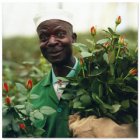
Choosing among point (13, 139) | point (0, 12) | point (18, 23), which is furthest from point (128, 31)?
point (13, 139)

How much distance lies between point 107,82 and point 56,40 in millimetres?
320

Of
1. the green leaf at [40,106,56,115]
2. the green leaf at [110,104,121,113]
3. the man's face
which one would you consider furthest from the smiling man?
the green leaf at [110,104,121,113]

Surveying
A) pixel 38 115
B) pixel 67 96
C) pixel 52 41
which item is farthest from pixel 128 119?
pixel 52 41

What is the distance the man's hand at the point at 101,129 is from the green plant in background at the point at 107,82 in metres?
0.03

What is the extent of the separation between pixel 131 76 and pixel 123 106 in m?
0.14

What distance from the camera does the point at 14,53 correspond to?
394 centimetres

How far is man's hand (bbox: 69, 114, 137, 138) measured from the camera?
5.73 feet

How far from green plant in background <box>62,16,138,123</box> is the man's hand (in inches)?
1.3

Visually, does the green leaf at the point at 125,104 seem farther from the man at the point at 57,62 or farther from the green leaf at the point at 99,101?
the man at the point at 57,62

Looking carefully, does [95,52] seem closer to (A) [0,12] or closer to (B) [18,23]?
(A) [0,12]

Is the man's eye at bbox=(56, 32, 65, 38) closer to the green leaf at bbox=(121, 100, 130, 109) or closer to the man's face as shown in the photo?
the man's face

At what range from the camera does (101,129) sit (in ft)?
5.75

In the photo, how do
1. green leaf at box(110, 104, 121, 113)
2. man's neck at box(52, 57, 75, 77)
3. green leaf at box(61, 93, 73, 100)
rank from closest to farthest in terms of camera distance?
green leaf at box(110, 104, 121, 113) → green leaf at box(61, 93, 73, 100) → man's neck at box(52, 57, 75, 77)

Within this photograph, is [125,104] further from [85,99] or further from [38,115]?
[38,115]
